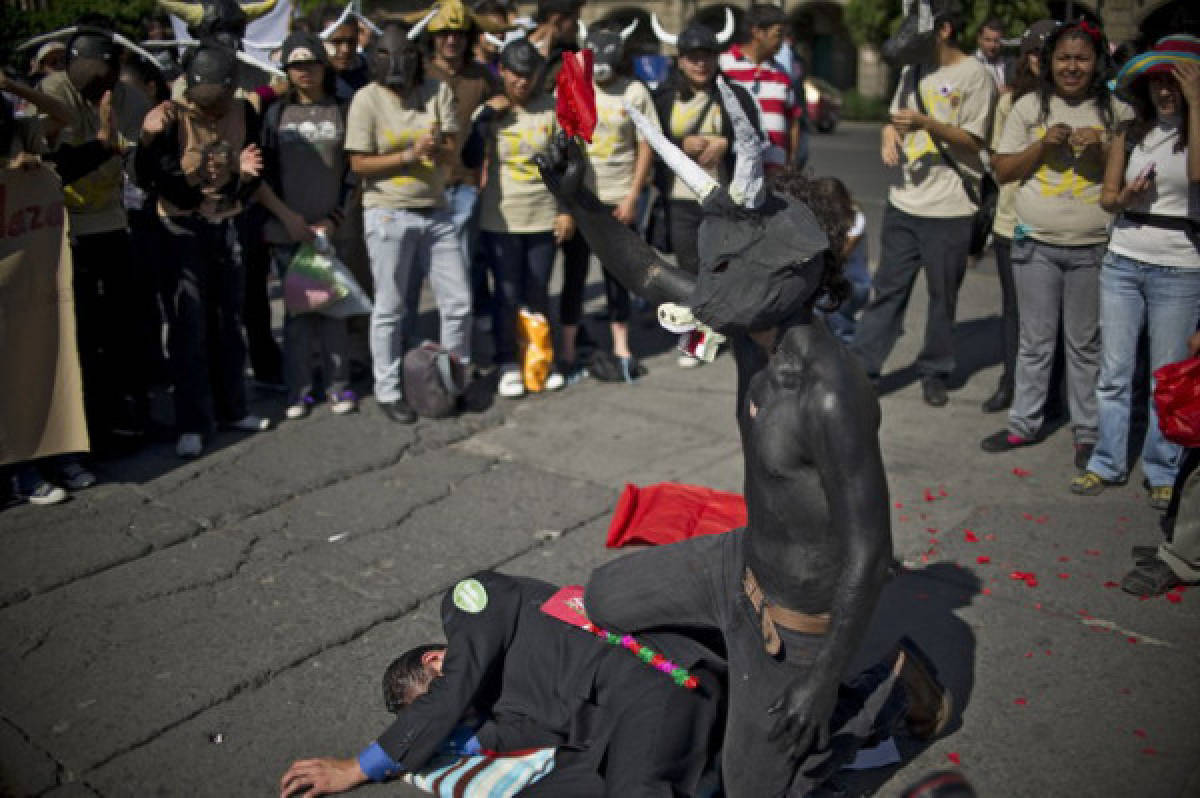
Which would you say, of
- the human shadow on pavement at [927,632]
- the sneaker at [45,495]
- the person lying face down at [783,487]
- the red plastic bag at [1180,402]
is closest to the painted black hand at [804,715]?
the person lying face down at [783,487]

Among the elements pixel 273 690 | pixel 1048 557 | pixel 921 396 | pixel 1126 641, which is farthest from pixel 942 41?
pixel 273 690

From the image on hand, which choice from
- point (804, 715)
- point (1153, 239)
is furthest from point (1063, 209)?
point (804, 715)

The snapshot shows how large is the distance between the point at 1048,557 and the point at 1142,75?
2152 millimetres

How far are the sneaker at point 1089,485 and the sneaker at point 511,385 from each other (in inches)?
126

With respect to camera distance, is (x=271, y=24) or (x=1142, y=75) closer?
(x=1142, y=75)

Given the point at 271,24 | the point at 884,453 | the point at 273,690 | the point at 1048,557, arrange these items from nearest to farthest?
1. the point at 273,690
2. the point at 1048,557
3. the point at 884,453
4. the point at 271,24

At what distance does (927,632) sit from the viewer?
4.11 metres

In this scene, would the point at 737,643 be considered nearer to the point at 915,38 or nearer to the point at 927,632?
the point at 927,632

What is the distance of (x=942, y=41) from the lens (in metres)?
6.07

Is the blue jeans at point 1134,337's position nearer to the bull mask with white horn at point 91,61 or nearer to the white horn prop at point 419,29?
the white horn prop at point 419,29

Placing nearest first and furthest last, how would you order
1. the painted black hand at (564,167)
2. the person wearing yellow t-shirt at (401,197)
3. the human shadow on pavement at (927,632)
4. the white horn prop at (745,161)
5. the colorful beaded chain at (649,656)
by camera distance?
the white horn prop at (745,161) → the colorful beaded chain at (649,656) → the painted black hand at (564,167) → the human shadow on pavement at (927,632) → the person wearing yellow t-shirt at (401,197)

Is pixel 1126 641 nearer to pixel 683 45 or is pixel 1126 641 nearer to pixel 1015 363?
pixel 1015 363

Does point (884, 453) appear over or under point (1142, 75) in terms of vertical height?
under

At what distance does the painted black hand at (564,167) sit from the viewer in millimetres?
3326
